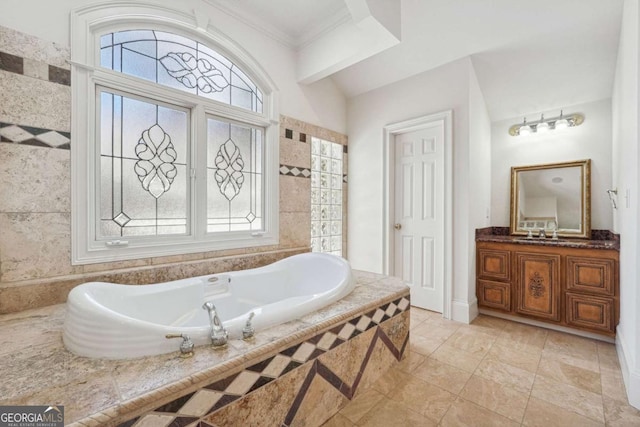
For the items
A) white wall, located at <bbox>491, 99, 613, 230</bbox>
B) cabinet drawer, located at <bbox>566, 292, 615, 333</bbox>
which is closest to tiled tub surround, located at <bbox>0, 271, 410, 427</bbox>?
cabinet drawer, located at <bbox>566, 292, 615, 333</bbox>

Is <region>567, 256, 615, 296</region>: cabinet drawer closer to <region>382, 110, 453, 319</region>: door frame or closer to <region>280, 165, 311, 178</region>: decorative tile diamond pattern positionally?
<region>382, 110, 453, 319</region>: door frame

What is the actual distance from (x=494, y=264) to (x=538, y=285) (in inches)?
14.6

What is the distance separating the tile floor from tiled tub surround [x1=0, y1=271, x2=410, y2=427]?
17 cm

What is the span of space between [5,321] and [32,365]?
627 millimetres

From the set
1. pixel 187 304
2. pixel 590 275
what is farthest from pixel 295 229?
pixel 590 275

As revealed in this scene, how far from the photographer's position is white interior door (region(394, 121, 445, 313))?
2846mm

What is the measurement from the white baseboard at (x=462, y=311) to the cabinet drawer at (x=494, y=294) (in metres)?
0.17

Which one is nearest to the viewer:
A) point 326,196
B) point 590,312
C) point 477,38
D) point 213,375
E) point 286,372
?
point 213,375

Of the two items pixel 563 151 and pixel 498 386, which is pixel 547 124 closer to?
pixel 563 151

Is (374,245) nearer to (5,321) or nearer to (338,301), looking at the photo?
(338,301)

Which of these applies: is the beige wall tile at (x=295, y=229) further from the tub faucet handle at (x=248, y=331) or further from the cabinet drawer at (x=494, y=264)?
the cabinet drawer at (x=494, y=264)

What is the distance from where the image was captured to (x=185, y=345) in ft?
3.53

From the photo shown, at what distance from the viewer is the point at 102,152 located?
181 centimetres

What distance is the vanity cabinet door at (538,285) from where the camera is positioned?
245 cm
